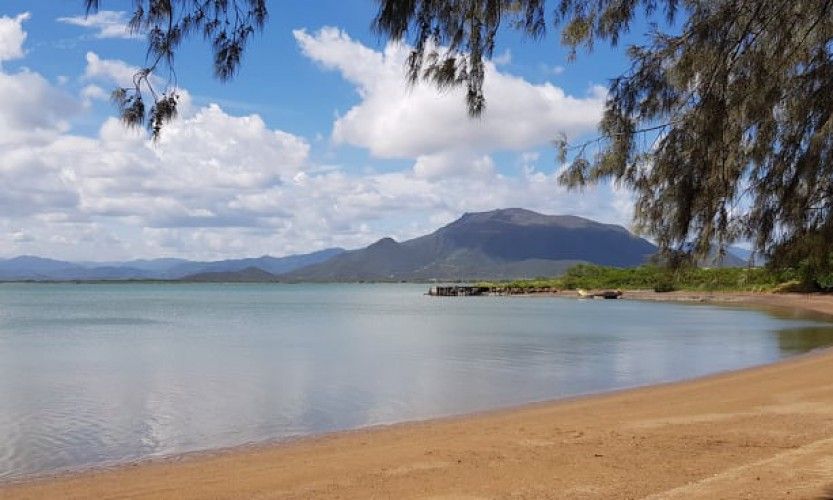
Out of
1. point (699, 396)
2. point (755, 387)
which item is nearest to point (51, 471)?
point (699, 396)

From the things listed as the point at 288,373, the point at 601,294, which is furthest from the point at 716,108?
the point at 601,294

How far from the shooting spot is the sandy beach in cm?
880

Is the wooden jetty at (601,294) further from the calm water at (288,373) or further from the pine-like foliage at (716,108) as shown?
the pine-like foliage at (716,108)

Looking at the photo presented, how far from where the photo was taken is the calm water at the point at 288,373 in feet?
47.6

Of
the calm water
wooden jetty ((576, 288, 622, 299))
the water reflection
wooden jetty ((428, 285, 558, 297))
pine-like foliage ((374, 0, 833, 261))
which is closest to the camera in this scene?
pine-like foliage ((374, 0, 833, 261))

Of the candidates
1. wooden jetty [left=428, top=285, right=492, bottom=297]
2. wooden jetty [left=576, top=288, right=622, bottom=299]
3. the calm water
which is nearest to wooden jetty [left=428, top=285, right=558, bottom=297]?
wooden jetty [left=428, top=285, right=492, bottom=297]

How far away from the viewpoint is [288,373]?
924 inches

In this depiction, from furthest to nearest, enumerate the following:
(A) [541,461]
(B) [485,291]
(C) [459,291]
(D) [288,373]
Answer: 1. (B) [485,291]
2. (C) [459,291]
3. (D) [288,373]
4. (A) [541,461]

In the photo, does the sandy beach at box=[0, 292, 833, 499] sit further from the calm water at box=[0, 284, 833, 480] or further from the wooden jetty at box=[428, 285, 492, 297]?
the wooden jetty at box=[428, 285, 492, 297]

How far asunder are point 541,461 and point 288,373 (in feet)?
46.2

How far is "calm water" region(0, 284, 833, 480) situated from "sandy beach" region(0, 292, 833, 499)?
5.48 feet

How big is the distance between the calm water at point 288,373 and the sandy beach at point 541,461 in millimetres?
1671

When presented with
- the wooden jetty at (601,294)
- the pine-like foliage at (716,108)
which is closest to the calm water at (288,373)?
the pine-like foliage at (716,108)

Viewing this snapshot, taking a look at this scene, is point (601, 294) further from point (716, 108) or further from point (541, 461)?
point (716, 108)
